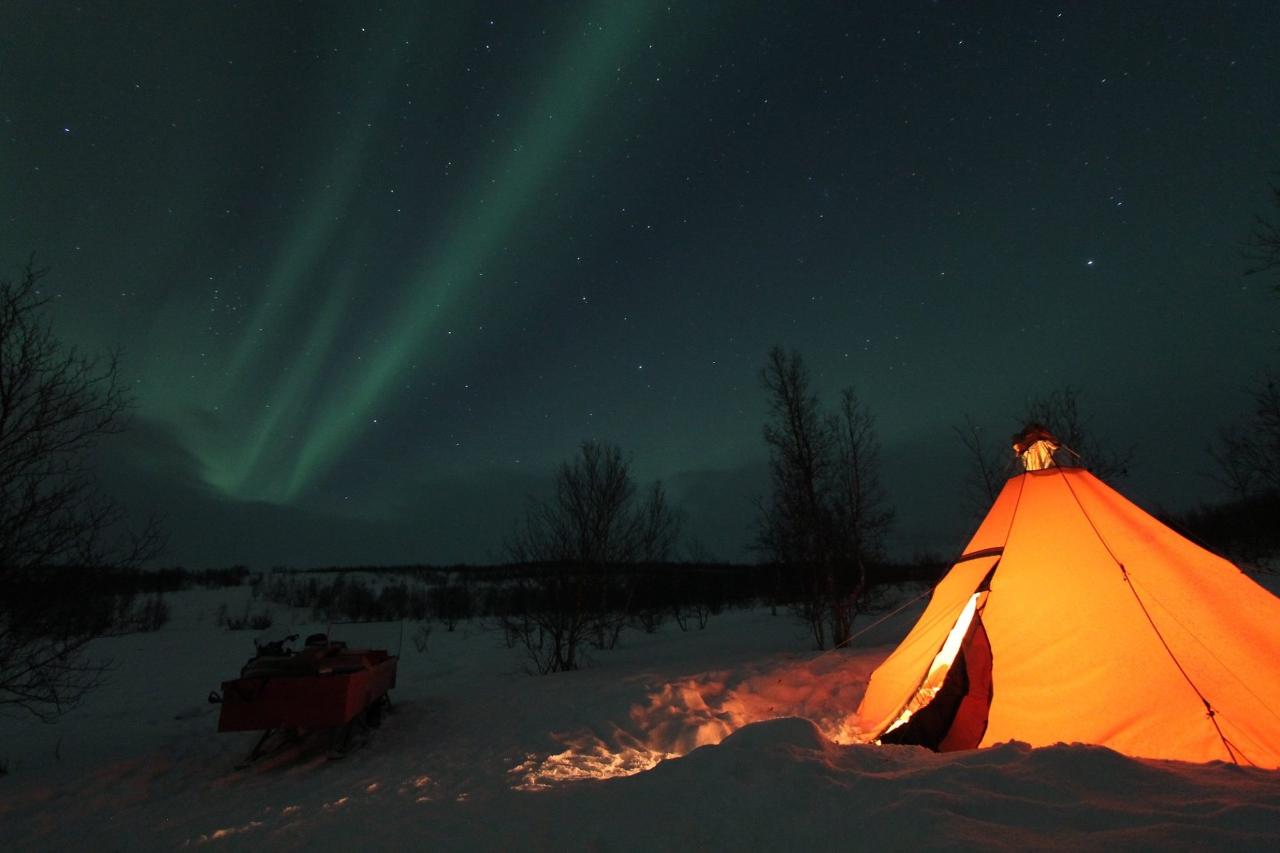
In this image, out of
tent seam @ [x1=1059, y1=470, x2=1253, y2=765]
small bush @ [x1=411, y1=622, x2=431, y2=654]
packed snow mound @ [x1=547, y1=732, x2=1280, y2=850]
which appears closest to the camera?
packed snow mound @ [x1=547, y1=732, x2=1280, y2=850]

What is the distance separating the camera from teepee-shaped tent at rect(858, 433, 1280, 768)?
13.6 ft

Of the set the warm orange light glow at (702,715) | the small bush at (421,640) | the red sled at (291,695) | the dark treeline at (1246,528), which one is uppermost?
the dark treeline at (1246,528)

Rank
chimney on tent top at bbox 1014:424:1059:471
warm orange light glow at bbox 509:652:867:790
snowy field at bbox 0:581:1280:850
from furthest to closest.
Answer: chimney on tent top at bbox 1014:424:1059:471 < warm orange light glow at bbox 509:652:867:790 < snowy field at bbox 0:581:1280:850

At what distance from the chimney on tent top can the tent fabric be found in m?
0.22

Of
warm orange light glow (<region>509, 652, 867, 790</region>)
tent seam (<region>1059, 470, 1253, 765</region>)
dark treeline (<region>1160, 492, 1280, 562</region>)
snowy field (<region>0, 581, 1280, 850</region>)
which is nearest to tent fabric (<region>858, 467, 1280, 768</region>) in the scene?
tent seam (<region>1059, 470, 1253, 765</region>)

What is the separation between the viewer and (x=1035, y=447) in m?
6.16

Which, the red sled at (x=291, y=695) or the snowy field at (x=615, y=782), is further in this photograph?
the red sled at (x=291, y=695)

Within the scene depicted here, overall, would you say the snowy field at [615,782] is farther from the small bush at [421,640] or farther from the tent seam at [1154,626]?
the small bush at [421,640]

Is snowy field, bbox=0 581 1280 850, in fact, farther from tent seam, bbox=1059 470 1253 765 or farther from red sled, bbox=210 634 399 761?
tent seam, bbox=1059 470 1253 765

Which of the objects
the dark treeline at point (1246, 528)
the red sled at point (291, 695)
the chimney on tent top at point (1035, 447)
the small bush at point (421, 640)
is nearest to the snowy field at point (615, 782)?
the red sled at point (291, 695)

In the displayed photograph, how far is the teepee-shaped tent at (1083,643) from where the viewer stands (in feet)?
13.6

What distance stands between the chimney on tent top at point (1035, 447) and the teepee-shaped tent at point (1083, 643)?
0.05ft

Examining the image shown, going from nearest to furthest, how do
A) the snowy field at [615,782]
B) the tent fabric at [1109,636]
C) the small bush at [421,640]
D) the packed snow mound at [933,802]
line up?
the packed snow mound at [933,802]
the snowy field at [615,782]
the tent fabric at [1109,636]
the small bush at [421,640]

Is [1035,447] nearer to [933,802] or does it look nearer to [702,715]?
[933,802]
